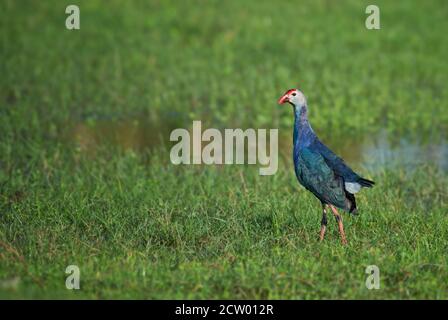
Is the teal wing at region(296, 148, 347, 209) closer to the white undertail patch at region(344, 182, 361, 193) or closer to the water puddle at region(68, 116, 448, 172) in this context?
the white undertail patch at region(344, 182, 361, 193)

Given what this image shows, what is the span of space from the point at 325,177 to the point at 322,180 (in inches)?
1.2

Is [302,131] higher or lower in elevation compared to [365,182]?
higher

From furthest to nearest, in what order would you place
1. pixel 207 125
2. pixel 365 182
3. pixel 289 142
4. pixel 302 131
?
pixel 207 125
pixel 289 142
pixel 302 131
pixel 365 182

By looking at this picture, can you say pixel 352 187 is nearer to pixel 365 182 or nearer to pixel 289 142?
pixel 365 182

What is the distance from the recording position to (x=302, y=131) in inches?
273

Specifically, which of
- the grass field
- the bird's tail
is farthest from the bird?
the grass field

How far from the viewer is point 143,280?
5895 millimetres

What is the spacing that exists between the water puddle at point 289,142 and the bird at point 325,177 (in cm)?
285

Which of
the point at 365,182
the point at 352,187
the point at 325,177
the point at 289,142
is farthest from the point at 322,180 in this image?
the point at 289,142

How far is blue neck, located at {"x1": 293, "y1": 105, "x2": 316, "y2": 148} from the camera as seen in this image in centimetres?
689

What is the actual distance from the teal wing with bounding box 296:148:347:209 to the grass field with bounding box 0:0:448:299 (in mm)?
345

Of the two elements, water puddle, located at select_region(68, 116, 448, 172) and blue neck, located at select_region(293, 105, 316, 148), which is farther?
water puddle, located at select_region(68, 116, 448, 172)

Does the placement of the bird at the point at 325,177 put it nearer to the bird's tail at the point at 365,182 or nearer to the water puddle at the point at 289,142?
the bird's tail at the point at 365,182

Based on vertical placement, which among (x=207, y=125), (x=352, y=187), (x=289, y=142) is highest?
(x=207, y=125)
